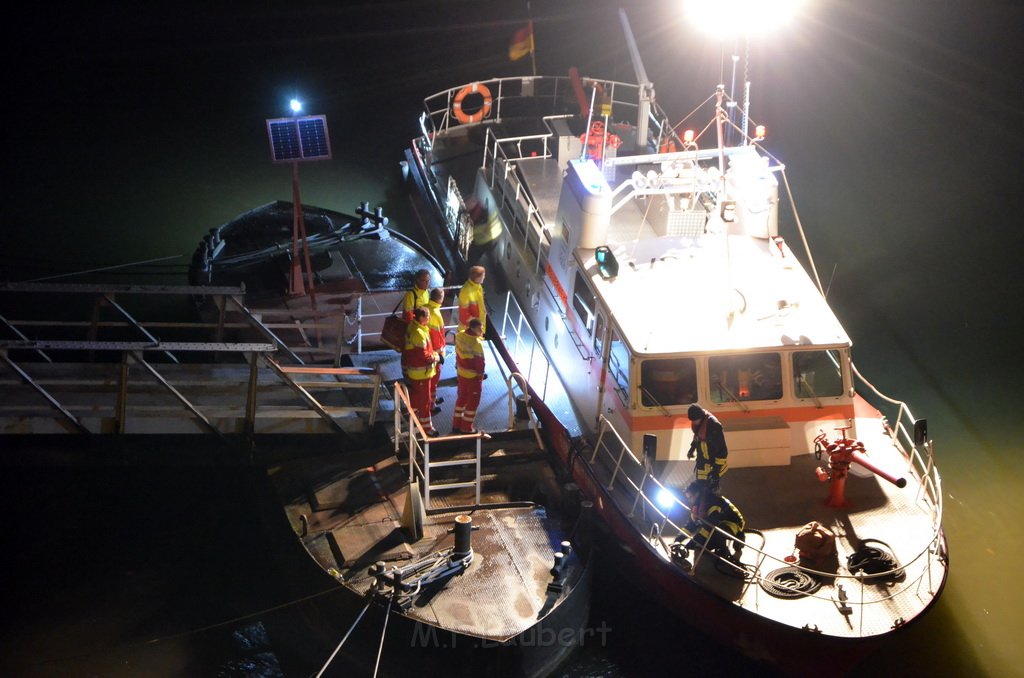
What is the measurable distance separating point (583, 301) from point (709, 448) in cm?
280

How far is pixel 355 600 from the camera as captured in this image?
9.44 metres

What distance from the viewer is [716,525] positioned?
30.2 feet

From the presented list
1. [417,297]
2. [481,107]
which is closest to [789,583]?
[417,297]

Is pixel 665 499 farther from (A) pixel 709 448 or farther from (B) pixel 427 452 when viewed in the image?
(B) pixel 427 452

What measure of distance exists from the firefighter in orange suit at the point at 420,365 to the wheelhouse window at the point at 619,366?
6.35ft

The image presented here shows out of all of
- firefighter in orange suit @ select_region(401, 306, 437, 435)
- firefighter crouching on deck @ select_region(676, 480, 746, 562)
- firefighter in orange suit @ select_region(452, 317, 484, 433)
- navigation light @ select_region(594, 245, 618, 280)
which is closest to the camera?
firefighter crouching on deck @ select_region(676, 480, 746, 562)

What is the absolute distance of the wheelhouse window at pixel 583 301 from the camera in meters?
11.2

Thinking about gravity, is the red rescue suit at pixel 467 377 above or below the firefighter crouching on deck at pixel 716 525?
above

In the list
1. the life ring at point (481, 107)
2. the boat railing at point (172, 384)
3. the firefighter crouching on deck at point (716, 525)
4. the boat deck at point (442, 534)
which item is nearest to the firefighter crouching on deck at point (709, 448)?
the firefighter crouching on deck at point (716, 525)

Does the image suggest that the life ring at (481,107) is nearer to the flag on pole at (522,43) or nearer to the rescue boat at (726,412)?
the flag on pole at (522,43)

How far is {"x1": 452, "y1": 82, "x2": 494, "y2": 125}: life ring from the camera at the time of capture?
1706 centimetres

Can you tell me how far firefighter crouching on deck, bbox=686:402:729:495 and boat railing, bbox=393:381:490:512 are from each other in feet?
7.12

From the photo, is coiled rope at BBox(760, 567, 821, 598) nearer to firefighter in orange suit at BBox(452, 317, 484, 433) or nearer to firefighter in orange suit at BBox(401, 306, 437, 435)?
firefighter in orange suit at BBox(452, 317, 484, 433)

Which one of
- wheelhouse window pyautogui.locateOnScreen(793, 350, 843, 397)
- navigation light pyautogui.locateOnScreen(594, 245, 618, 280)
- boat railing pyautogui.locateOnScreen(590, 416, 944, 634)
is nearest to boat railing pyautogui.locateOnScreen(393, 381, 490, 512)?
boat railing pyautogui.locateOnScreen(590, 416, 944, 634)
